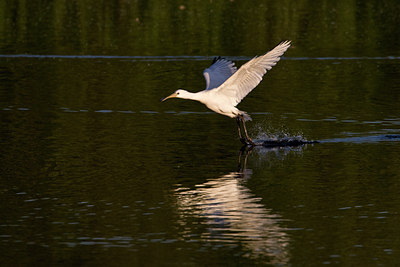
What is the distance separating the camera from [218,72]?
70.8ft

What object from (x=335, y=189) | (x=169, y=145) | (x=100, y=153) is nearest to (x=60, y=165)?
(x=100, y=153)

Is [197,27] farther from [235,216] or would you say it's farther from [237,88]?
[235,216]

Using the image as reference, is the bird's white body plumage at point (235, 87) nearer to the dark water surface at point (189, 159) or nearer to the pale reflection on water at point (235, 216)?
the dark water surface at point (189, 159)

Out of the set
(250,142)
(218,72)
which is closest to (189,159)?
(250,142)

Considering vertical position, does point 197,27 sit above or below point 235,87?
above

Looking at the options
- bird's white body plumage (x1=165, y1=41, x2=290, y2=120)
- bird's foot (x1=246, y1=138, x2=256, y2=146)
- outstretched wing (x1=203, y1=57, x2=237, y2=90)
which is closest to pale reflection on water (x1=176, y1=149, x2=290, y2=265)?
bird's white body plumage (x1=165, y1=41, x2=290, y2=120)

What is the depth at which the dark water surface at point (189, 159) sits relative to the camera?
12.2m

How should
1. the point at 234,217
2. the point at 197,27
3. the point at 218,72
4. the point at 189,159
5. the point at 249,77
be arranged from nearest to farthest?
the point at 234,217 → the point at 189,159 → the point at 249,77 → the point at 218,72 → the point at 197,27

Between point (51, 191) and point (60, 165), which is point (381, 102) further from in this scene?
point (51, 191)

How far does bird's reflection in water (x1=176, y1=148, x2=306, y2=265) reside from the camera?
12055 mm

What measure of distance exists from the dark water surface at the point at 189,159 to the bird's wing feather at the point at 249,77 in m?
1.00

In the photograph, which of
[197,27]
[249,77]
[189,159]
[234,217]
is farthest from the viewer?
[197,27]

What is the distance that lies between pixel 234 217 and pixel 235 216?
0.06 m

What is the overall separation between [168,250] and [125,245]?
553mm
